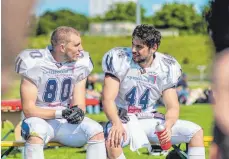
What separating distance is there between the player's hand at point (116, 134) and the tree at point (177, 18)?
236 ft

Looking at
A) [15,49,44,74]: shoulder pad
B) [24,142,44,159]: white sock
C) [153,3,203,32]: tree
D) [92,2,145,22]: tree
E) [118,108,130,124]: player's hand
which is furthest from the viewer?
[92,2,145,22]: tree

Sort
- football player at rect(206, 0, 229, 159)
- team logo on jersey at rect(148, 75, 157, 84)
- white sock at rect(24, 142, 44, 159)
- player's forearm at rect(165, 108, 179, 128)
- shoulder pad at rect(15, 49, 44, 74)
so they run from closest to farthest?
football player at rect(206, 0, 229, 159) < white sock at rect(24, 142, 44, 159) < shoulder pad at rect(15, 49, 44, 74) < player's forearm at rect(165, 108, 179, 128) < team logo on jersey at rect(148, 75, 157, 84)

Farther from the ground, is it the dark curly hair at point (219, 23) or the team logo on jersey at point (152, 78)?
the dark curly hair at point (219, 23)

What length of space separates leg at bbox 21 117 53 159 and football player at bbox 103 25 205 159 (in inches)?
22.2

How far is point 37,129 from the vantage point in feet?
17.1

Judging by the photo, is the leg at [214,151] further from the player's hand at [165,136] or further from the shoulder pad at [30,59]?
the shoulder pad at [30,59]

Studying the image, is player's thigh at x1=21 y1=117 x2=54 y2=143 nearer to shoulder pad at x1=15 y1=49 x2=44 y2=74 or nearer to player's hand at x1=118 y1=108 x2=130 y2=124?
shoulder pad at x1=15 y1=49 x2=44 y2=74

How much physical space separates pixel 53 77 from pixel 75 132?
515 mm

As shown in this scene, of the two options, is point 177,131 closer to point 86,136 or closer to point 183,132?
point 183,132

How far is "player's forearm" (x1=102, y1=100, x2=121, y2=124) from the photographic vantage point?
5.44m

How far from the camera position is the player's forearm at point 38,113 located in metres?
5.40

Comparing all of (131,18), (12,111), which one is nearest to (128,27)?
(131,18)

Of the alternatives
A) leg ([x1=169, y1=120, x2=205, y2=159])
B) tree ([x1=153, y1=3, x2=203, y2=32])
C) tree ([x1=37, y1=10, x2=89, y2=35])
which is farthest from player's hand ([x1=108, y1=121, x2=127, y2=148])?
tree ([x1=37, y1=10, x2=89, y2=35])

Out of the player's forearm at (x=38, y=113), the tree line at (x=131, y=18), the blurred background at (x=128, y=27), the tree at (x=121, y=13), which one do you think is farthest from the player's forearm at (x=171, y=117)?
the tree at (x=121, y=13)
